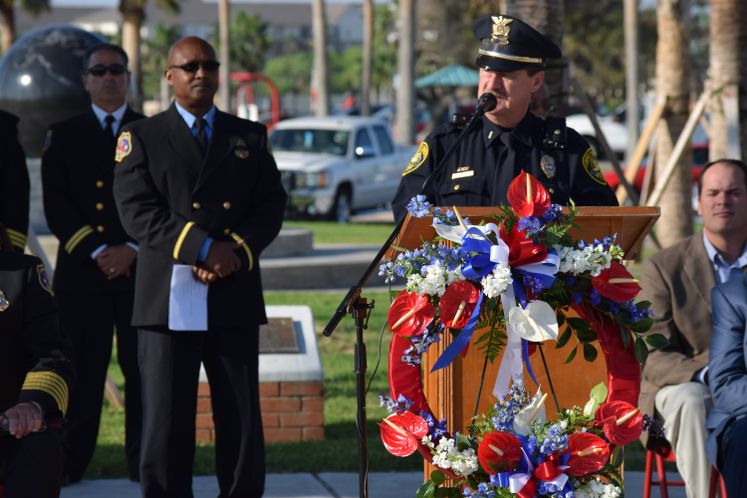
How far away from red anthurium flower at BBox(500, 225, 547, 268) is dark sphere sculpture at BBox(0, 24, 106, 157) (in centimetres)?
1070

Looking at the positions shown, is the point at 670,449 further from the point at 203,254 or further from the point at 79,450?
the point at 79,450

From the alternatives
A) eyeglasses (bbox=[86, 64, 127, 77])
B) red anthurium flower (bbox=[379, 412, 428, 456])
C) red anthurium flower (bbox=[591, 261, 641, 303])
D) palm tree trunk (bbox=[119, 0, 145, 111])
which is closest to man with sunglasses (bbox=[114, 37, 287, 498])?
eyeglasses (bbox=[86, 64, 127, 77])

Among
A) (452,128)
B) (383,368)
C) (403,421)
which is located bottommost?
(383,368)

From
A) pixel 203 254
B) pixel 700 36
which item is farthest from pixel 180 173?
pixel 700 36

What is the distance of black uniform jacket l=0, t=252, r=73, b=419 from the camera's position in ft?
16.0

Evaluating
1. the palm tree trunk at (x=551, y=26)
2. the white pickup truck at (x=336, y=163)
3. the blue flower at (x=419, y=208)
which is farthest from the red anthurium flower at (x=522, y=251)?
the white pickup truck at (x=336, y=163)

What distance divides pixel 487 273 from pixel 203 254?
1.94 m

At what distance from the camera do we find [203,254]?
6.00 metres

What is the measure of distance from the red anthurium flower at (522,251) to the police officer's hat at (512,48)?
2.98 ft

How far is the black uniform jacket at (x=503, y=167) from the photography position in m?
5.15

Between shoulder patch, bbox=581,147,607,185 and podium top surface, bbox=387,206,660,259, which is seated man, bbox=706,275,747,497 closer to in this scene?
shoulder patch, bbox=581,147,607,185

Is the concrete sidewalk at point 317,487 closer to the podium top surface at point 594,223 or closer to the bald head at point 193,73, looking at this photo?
the bald head at point 193,73

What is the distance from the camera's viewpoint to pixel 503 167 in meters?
5.20

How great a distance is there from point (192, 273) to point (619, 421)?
2.28 meters
